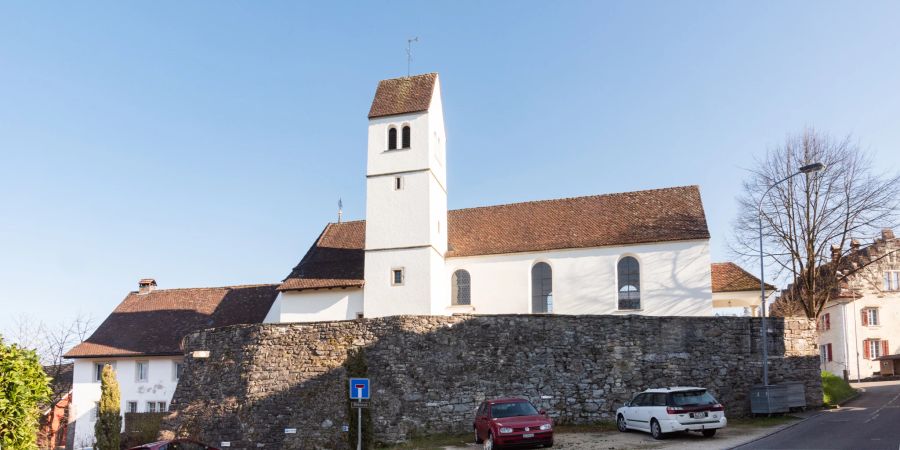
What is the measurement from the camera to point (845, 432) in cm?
2012

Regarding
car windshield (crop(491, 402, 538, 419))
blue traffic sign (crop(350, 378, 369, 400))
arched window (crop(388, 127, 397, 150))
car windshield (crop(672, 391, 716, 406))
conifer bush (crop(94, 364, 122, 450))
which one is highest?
arched window (crop(388, 127, 397, 150))

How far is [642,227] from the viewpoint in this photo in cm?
3528

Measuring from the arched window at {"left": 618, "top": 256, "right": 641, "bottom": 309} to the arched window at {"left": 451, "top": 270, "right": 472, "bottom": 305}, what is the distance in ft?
25.8

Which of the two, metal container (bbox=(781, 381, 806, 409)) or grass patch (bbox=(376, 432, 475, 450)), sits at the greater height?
metal container (bbox=(781, 381, 806, 409))

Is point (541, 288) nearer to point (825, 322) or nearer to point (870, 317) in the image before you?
point (870, 317)

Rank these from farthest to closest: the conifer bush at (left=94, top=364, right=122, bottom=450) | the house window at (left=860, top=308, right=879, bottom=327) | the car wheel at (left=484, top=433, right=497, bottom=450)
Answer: the house window at (left=860, top=308, right=879, bottom=327) < the conifer bush at (left=94, top=364, right=122, bottom=450) < the car wheel at (left=484, top=433, right=497, bottom=450)

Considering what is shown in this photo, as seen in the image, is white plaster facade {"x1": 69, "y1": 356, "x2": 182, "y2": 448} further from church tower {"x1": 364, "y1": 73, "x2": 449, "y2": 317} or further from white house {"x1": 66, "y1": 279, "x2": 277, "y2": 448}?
church tower {"x1": 364, "y1": 73, "x2": 449, "y2": 317}

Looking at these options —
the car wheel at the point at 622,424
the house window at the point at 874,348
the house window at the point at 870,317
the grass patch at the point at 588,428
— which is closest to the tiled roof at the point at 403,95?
the grass patch at the point at 588,428

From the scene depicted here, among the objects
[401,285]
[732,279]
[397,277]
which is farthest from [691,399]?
[397,277]

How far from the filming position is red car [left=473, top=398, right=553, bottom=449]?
19.2 meters

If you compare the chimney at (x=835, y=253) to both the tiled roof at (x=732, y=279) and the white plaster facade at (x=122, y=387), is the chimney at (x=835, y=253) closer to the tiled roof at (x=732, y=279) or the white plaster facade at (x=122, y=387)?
the tiled roof at (x=732, y=279)

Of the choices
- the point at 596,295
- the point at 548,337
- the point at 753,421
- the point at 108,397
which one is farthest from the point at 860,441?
the point at 108,397

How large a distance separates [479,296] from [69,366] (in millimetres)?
36727

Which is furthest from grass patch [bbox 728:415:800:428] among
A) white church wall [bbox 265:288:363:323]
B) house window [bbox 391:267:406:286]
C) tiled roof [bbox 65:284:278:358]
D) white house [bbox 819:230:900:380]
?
white house [bbox 819:230:900:380]
